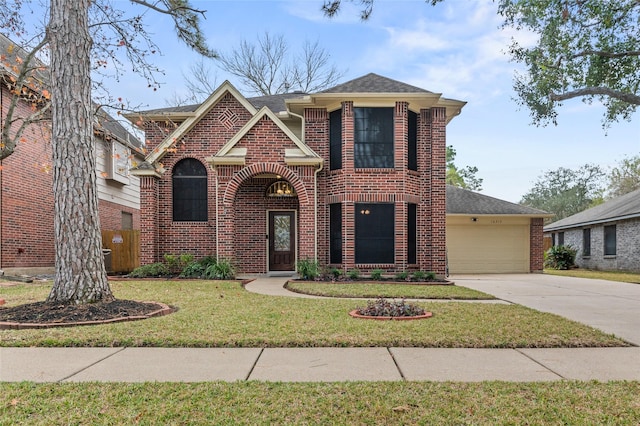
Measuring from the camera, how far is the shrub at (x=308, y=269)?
11.7 meters

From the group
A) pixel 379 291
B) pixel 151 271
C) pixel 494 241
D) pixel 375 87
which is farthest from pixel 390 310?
pixel 494 241

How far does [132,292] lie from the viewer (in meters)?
9.05

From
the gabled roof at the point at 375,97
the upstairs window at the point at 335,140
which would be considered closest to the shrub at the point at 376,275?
the upstairs window at the point at 335,140

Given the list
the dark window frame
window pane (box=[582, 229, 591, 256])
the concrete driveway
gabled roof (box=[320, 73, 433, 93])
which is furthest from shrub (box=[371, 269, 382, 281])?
window pane (box=[582, 229, 591, 256])

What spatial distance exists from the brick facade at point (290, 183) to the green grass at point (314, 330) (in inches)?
200

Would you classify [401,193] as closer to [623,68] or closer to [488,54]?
[488,54]

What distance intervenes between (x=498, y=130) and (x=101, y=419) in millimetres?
26053

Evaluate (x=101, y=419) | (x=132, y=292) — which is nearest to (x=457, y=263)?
(x=132, y=292)

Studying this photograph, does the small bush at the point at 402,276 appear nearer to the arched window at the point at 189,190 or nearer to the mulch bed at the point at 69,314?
the arched window at the point at 189,190

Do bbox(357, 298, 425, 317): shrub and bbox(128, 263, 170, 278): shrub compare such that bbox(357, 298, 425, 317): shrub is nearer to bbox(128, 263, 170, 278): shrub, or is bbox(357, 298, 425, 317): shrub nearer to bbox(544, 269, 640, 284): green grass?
bbox(128, 263, 170, 278): shrub

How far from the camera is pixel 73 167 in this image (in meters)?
6.47

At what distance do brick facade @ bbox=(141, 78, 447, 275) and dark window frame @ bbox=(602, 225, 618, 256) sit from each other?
1383 centimetres

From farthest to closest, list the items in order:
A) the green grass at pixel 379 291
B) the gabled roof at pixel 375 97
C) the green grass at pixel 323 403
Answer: the gabled roof at pixel 375 97 → the green grass at pixel 379 291 → the green grass at pixel 323 403

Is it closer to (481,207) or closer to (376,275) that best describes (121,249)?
(376,275)
